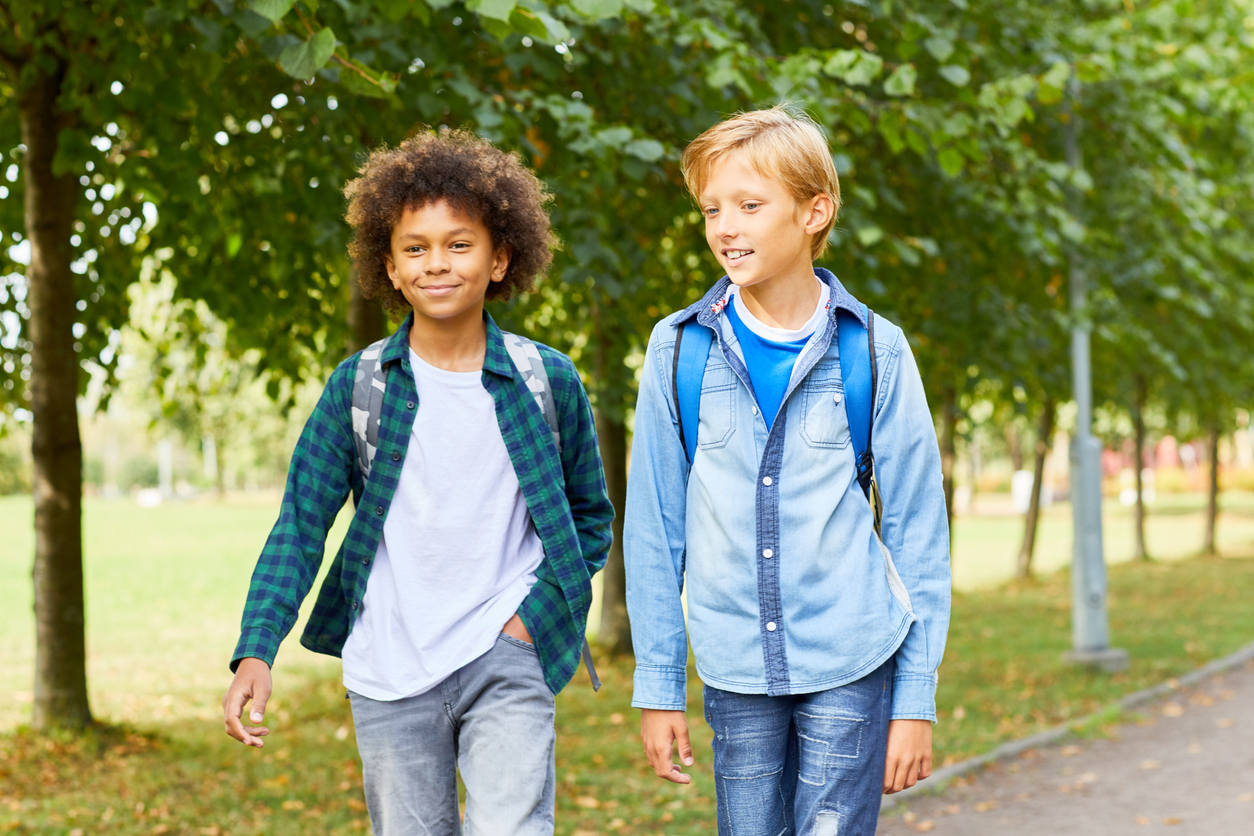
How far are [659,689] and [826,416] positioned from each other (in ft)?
1.91

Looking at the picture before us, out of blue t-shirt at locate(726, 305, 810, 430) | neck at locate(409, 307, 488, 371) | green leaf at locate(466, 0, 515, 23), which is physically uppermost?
green leaf at locate(466, 0, 515, 23)

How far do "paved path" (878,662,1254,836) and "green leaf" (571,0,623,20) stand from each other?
3644 mm

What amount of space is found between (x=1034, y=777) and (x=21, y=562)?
66.3 feet

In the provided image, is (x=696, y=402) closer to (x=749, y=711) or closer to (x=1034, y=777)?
(x=749, y=711)

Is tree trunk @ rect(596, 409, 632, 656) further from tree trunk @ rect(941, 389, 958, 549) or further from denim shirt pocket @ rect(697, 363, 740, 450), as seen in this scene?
denim shirt pocket @ rect(697, 363, 740, 450)

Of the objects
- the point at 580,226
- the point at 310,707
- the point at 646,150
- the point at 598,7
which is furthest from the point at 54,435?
the point at 598,7

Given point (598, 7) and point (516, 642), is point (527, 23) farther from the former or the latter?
point (516, 642)

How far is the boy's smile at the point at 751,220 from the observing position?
2295mm

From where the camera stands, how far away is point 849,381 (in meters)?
2.29

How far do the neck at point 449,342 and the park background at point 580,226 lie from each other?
100 cm

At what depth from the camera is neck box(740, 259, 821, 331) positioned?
2375 millimetres

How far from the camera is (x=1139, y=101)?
8.74 m

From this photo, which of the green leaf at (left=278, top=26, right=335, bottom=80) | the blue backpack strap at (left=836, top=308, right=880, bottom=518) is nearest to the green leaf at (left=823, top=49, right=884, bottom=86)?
the green leaf at (left=278, top=26, right=335, bottom=80)

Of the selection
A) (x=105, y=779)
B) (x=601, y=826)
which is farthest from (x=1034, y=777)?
(x=105, y=779)
